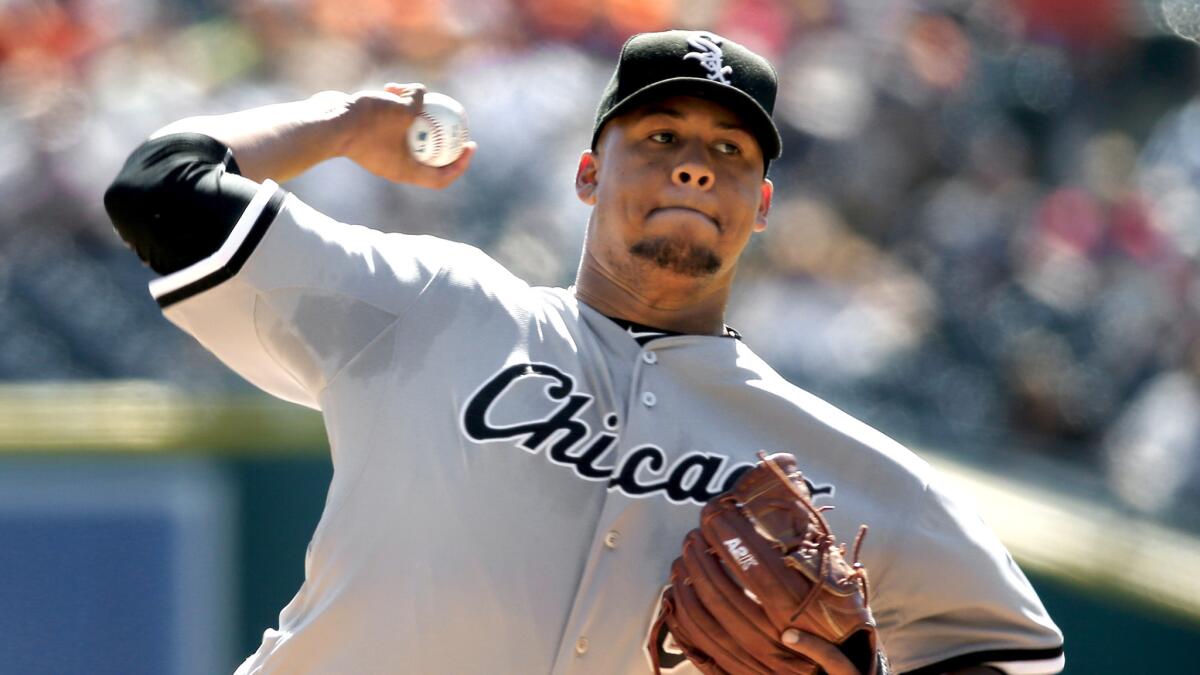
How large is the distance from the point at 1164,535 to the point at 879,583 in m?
3.10

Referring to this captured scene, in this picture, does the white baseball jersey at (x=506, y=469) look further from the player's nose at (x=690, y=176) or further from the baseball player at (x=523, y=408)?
the player's nose at (x=690, y=176)

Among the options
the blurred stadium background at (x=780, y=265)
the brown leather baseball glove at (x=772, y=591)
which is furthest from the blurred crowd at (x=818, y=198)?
the brown leather baseball glove at (x=772, y=591)

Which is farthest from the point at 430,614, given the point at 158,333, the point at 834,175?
the point at 834,175

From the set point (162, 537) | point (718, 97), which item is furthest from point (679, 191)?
point (162, 537)

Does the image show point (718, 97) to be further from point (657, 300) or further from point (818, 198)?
point (818, 198)

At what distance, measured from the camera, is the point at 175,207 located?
192 centimetres

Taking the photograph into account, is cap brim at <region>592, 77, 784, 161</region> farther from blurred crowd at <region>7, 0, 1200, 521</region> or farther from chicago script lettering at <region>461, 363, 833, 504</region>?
blurred crowd at <region>7, 0, 1200, 521</region>

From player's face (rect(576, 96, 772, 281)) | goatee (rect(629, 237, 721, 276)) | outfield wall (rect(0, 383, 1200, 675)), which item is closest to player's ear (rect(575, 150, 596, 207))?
player's face (rect(576, 96, 772, 281))

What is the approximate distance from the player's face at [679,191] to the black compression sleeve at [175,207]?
0.51 m

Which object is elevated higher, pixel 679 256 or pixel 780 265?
pixel 679 256

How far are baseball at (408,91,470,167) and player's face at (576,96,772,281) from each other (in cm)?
21

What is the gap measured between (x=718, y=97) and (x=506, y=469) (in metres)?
0.57

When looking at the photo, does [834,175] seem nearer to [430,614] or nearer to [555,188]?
[555,188]

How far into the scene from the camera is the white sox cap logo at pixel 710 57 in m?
2.18
